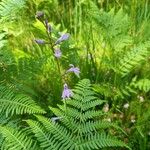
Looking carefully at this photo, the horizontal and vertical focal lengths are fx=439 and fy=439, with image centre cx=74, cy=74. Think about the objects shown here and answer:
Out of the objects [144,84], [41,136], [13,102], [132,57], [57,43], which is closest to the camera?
[57,43]

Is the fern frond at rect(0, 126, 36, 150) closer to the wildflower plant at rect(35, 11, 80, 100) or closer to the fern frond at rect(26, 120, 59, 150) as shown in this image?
the fern frond at rect(26, 120, 59, 150)

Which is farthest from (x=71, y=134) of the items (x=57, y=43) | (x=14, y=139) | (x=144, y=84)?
(x=144, y=84)

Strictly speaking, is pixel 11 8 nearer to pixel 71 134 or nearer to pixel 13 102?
pixel 13 102

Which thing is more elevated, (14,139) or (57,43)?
(57,43)

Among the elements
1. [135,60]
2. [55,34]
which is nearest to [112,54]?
[135,60]

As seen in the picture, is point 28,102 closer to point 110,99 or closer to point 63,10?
point 110,99

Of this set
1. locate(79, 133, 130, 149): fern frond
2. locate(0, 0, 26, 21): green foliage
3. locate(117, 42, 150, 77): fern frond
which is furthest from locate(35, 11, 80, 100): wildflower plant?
locate(117, 42, 150, 77): fern frond

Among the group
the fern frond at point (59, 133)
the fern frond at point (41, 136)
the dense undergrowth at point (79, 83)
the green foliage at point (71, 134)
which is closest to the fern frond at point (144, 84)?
the dense undergrowth at point (79, 83)

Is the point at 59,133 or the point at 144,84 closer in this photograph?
the point at 59,133
